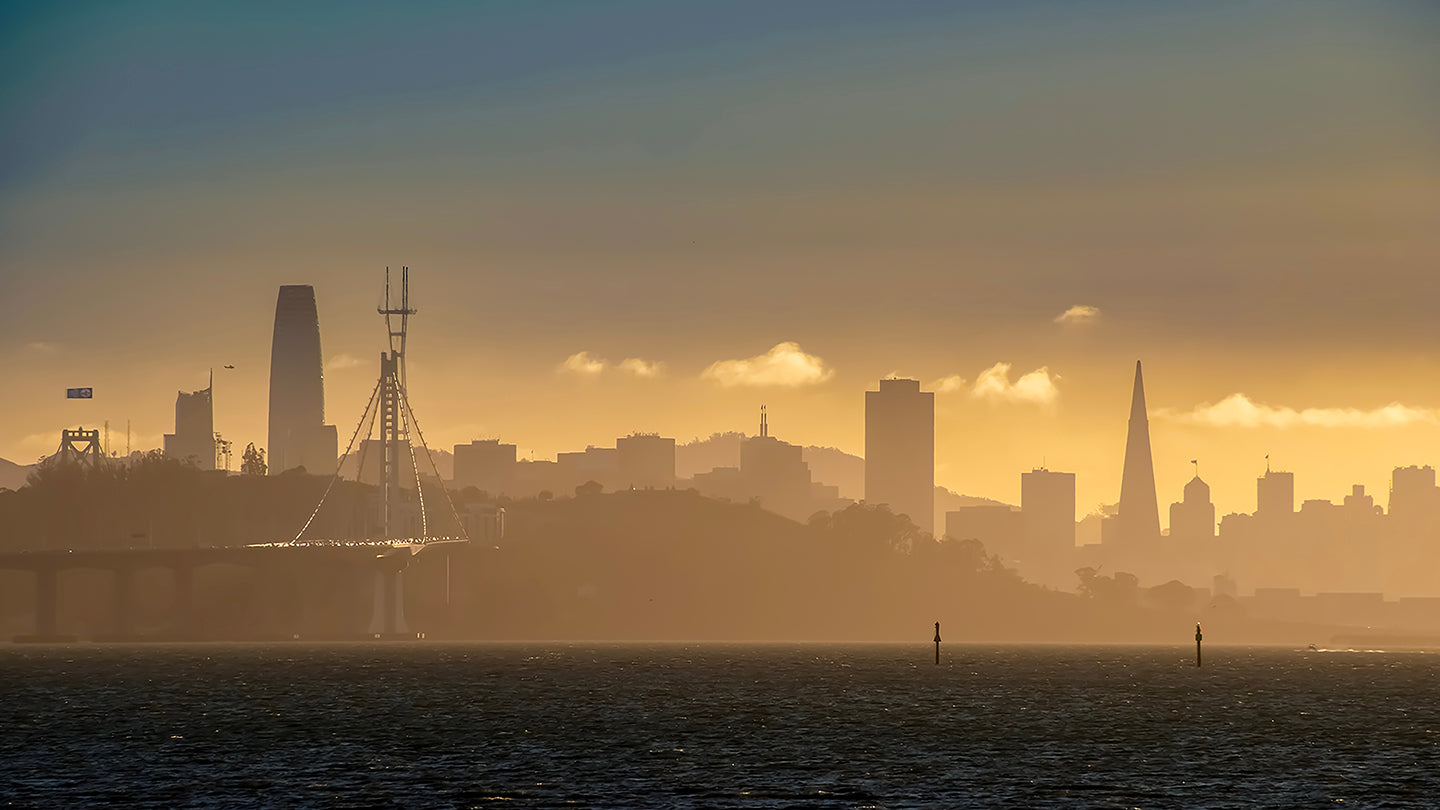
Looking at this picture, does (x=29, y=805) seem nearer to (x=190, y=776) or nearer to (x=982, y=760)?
(x=190, y=776)

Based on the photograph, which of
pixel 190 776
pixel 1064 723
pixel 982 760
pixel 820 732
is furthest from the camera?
pixel 1064 723

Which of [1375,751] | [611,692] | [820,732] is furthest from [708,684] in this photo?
[1375,751]

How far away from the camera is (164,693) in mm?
175875

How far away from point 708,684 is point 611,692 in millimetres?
19665

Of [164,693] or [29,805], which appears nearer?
[29,805]

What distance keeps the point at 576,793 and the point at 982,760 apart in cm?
2876

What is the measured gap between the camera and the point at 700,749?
111 metres

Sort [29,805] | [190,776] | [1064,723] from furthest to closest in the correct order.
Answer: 1. [1064,723]
2. [190,776]
3. [29,805]

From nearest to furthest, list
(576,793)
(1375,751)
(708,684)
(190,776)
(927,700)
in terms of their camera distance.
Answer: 1. (576,793)
2. (190,776)
3. (1375,751)
4. (927,700)
5. (708,684)

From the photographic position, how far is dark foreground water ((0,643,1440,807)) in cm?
8769

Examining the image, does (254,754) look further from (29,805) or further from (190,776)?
(29,805)

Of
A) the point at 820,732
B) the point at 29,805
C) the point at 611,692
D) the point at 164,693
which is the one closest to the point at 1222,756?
the point at 820,732

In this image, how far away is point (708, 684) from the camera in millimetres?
197125

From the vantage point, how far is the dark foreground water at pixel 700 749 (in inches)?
3452
